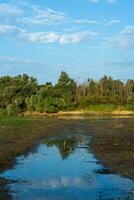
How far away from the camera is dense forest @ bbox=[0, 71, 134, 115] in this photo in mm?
96000

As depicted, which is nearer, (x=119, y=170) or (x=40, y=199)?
(x=40, y=199)

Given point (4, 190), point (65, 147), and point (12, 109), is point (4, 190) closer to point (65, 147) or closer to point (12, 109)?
point (65, 147)

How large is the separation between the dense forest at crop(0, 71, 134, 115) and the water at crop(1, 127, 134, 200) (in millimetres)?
70449

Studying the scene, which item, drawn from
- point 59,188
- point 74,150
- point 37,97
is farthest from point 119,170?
point 37,97

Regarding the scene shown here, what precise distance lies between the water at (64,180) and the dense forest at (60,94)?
7045 cm

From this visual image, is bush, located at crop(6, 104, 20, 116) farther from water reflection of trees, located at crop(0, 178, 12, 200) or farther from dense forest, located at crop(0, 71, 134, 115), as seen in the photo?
water reflection of trees, located at crop(0, 178, 12, 200)

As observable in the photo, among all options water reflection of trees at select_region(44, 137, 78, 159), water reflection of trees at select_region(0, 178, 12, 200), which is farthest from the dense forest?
water reflection of trees at select_region(0, 178, 12, 200)

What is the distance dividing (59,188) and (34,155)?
1053cm

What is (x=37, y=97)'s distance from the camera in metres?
95.9

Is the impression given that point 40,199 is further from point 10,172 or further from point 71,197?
point 10,172

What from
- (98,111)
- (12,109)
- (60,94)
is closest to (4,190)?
(12,109)

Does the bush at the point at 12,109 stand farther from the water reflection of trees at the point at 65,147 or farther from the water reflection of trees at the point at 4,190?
the water reflection of trees at the point at 4,190

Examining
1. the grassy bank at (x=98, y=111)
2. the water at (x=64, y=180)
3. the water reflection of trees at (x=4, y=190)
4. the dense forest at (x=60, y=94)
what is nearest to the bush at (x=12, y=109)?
the dense forest at (x=60, y=94)

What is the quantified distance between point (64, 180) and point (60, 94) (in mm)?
85254
